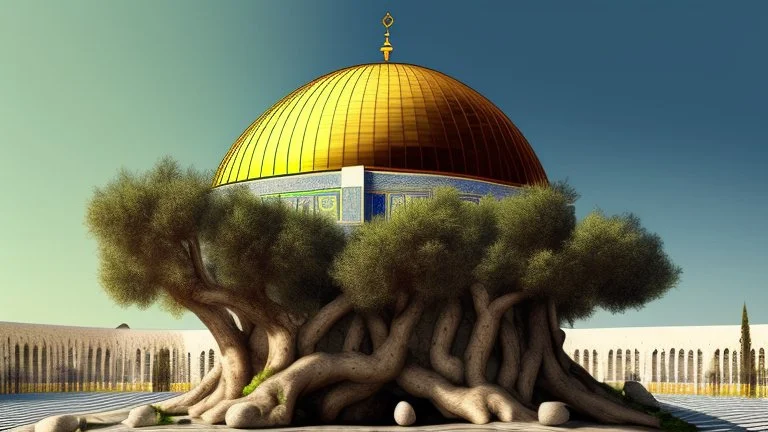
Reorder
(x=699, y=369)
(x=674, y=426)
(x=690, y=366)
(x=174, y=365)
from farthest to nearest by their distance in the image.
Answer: (x=174, y=365)
(x=690, y=366)
(x=699, y=369)
(x=674, y=426)

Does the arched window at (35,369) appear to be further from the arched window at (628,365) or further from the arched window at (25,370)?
the arched window at (628,365)

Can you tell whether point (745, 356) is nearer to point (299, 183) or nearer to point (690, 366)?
point (690, 366)

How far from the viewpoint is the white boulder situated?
15000 millimetres

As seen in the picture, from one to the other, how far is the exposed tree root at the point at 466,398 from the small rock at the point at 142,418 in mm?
4431

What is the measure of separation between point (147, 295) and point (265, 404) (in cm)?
317

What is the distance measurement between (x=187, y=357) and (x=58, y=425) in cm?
1849

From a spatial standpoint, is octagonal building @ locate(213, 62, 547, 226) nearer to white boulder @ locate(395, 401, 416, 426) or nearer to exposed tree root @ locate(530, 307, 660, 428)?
exposed tree root @ locate(530, 307, 660, 428)

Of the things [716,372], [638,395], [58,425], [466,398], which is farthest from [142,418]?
[716,372]

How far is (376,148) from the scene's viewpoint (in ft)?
72.9

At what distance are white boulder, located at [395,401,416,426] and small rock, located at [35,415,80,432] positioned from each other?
5446 mm

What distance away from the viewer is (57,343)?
30.1m

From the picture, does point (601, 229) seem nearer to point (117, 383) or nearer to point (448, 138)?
point (448, 138)

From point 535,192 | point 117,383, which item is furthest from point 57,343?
point 535,192

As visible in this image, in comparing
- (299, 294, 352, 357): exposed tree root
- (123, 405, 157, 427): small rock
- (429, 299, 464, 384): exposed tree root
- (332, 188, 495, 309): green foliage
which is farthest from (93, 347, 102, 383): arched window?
(429, 299, 464, 384): exposed tree root
